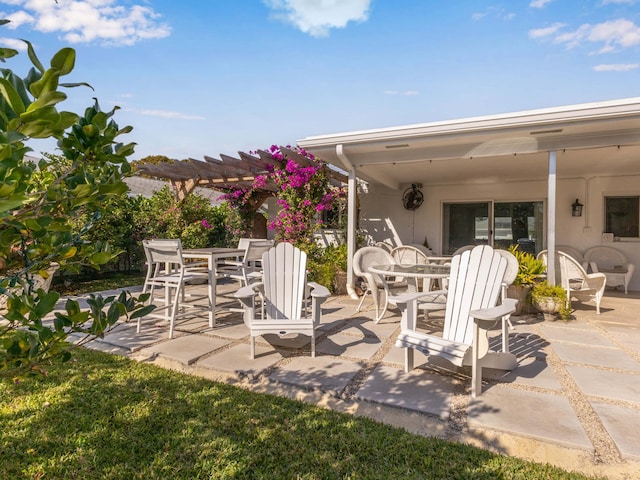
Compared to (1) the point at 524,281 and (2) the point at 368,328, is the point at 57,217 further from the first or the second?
(1) the point at 524,281

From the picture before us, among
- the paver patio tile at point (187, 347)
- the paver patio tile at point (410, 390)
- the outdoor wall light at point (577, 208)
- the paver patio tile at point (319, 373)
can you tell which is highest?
the outdoor wall light at point (577, 208)

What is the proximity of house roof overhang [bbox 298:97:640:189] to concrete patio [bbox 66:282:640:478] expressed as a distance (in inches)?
95.6

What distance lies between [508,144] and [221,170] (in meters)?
5.54

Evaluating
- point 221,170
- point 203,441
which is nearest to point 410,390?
point 203,441

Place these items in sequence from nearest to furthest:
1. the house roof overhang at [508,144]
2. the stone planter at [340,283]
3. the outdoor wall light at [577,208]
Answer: the house roof overhang at [508,144]
the stone planter at [340,283]
the outdoor wall light at [577,208]

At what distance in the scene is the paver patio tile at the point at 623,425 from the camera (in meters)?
1.85

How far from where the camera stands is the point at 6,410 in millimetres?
2258

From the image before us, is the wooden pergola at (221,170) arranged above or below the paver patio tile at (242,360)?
above

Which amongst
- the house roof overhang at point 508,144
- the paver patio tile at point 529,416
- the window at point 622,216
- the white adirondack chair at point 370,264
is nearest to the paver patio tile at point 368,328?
the white adirondack chair at point 370,264

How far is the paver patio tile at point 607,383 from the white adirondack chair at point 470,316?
483mm

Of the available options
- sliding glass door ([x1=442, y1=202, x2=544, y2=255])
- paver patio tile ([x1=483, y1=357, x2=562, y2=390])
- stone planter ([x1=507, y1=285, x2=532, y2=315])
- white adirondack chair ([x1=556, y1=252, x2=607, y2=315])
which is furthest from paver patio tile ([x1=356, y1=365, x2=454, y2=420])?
sliding glass door ([x1=442, y1=202, x2=544, y2=255])

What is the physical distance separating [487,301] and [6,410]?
344 cm

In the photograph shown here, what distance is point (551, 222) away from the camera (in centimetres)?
477

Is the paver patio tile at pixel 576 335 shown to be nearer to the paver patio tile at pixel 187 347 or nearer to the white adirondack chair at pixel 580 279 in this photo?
the white adirondack chair at pixel 580 279
